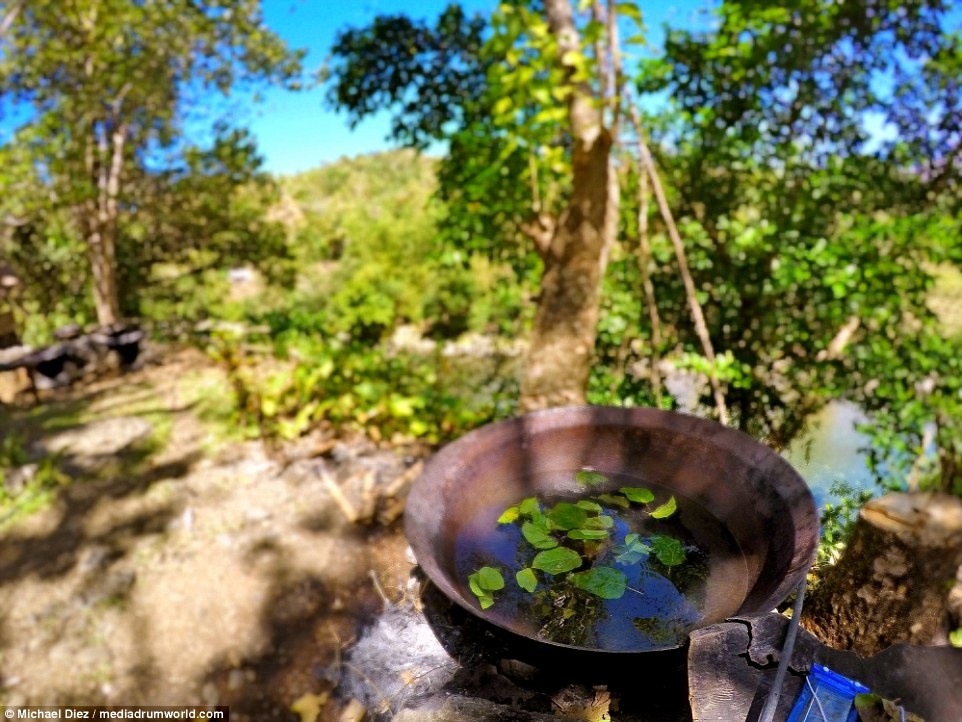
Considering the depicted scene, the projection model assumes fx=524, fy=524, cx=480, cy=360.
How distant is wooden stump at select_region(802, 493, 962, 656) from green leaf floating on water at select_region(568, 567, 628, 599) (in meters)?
0.62

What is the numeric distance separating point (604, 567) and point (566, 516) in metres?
0.19

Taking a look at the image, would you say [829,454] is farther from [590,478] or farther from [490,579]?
[490,579]

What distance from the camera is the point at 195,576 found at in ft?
11.4

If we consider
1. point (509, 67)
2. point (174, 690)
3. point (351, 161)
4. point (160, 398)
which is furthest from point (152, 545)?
point (351, 161)

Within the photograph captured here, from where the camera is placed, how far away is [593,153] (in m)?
3.41

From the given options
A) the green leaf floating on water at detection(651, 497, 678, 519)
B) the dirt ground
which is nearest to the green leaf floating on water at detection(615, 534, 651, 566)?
the green leaf floating on water at detection(651, 497, 678, 519)

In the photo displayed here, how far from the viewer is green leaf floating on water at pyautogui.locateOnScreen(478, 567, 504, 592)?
145cm

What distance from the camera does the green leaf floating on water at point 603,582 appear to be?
1450 mm

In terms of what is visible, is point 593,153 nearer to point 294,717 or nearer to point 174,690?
point 294,717

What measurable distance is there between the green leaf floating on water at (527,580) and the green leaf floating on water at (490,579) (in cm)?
5

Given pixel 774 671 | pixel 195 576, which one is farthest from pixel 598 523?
pixel 195 576

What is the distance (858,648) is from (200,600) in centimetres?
347

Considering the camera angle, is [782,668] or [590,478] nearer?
[782,668]

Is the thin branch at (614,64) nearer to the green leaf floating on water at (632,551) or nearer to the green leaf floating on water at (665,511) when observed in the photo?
the green leaf floating on water at (665,511)
